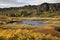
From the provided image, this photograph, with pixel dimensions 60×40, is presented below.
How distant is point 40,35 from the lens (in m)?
7.99

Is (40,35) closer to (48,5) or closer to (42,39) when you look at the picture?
(42,39)

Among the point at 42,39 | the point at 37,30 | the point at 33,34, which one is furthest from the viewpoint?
the point at 37,30

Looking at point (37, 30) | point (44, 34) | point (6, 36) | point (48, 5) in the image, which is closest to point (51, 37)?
point (44, 34)

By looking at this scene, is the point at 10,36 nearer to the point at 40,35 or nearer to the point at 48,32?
the point at 40,35

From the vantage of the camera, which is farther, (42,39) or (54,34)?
(54,34)

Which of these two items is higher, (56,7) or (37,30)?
(37,30)

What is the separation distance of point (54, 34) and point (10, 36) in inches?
75.8

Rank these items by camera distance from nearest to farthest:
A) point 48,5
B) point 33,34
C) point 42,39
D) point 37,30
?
1. point 42,39
2. point 33,34
3. point 37,30
4. point 48,5

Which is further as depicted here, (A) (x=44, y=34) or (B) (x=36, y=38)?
(A) (x=44, y=34)

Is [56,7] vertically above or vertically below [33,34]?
below

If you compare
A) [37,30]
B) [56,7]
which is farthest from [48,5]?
[37,30]

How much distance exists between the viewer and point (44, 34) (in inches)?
322

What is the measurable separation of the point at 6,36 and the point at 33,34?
1.15 metres

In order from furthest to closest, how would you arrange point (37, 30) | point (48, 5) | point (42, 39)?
point (48, 5)
point (37, 30)
point (42, 39)
